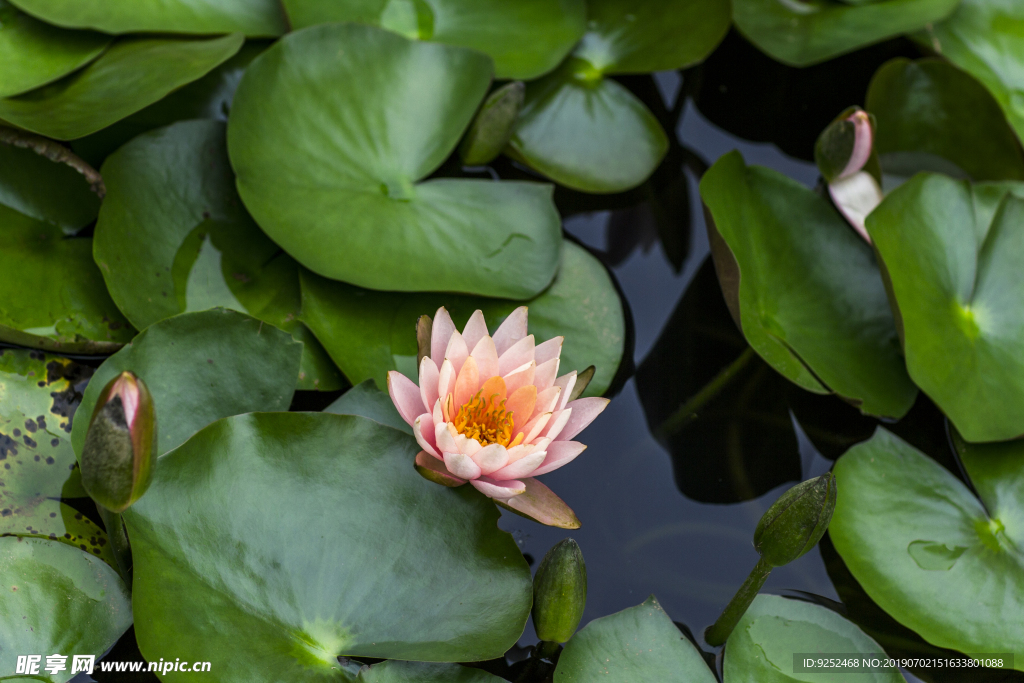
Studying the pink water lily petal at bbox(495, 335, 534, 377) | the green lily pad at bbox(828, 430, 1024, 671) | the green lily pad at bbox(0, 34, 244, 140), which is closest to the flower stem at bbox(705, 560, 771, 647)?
the green lily pad at bbox(828, 430, 1024, 671)

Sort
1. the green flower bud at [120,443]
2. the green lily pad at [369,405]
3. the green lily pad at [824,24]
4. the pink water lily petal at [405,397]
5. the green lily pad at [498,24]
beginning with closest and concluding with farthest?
the green flower bud at [120,443] → the pink water lily petal at [405,397] → the green lily pad at [369,405] → the green lily pad at [498,24] → the green lily pad at [824,24]

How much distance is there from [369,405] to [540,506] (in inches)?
18.3

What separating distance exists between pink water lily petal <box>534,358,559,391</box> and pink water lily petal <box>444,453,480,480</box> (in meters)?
0.22

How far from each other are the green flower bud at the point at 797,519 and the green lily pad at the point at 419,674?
1.93 feet

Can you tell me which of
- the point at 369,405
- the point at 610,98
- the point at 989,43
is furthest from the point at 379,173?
the point at 989,43

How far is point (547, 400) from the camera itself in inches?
52.0

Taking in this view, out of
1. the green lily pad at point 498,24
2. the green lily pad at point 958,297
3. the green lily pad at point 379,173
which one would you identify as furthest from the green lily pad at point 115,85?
the green lily pad at point 958,297

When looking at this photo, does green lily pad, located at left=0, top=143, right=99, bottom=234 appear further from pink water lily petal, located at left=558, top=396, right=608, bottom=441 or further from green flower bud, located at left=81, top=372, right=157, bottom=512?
pink water lily petal, located at left=558, top=396, right=608, bottom=441

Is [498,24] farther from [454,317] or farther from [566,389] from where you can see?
[566,389]

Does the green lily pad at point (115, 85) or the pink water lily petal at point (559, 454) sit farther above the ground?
the green lily pad at point (115, 85)

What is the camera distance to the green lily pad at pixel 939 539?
1.55m

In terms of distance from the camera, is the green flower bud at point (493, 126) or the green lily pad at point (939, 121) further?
the green lily pad at point (939, 121)

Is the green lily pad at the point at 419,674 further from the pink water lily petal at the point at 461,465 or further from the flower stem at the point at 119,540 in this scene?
the flower stem at the point at 119,540

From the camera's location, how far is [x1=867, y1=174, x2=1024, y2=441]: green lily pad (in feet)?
5.70
